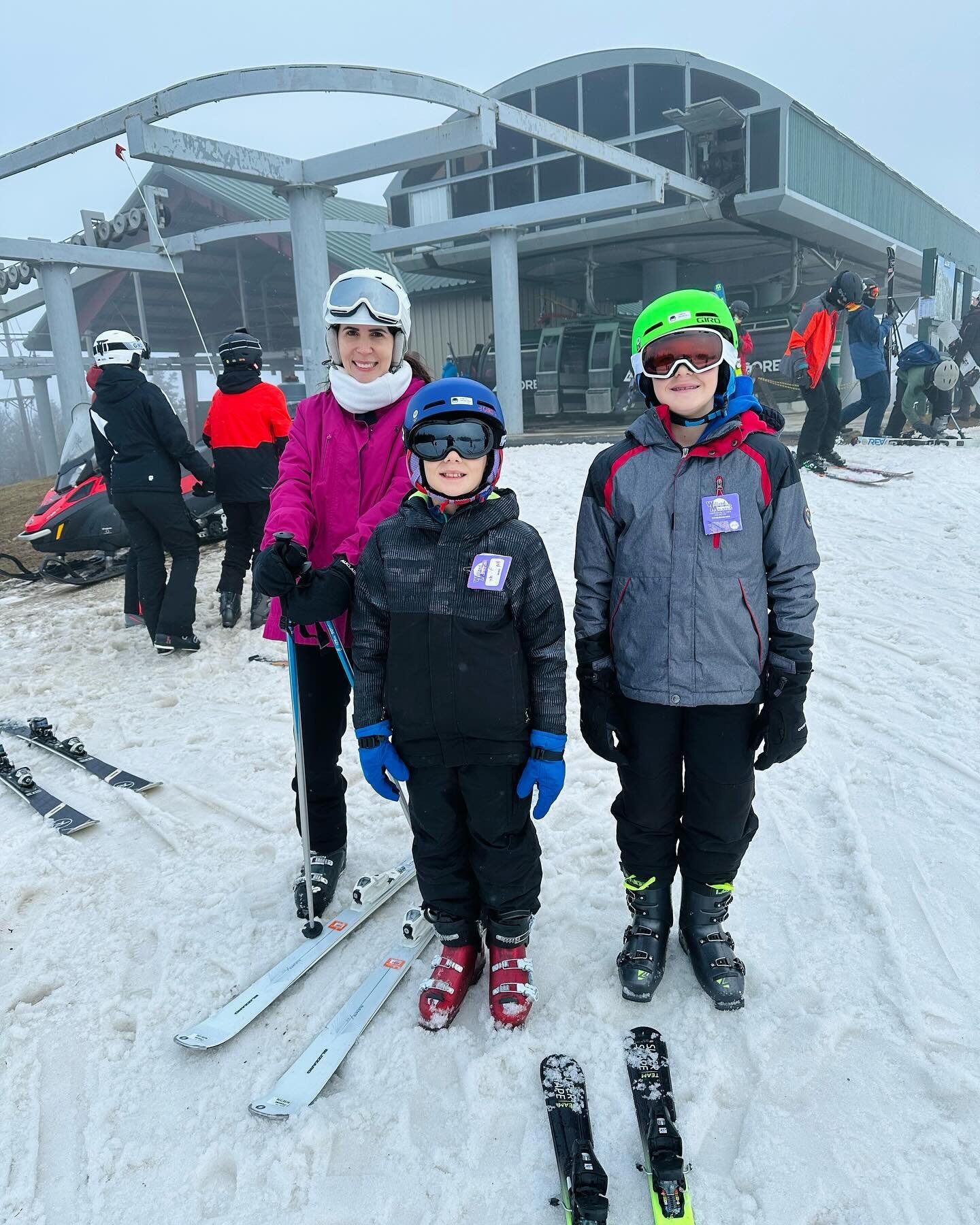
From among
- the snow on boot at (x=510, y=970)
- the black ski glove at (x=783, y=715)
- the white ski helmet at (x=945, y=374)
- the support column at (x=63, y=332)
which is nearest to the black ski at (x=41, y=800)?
the snow on boot at (x=510, y=970)

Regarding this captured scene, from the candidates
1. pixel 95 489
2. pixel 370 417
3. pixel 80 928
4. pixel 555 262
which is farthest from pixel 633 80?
pixel 80 928

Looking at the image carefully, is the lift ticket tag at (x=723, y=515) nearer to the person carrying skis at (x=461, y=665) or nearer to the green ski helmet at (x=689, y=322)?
the green ski helmet at (x=689, y=322)

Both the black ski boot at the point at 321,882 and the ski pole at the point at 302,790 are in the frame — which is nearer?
the ski pole at the point at 302,790

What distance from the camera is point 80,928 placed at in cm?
276

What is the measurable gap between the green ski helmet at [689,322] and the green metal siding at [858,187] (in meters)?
15.0

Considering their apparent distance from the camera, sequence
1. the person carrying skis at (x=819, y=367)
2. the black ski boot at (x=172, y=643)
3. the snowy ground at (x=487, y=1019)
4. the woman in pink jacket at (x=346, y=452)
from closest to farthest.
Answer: the snowy ground at (x=487, y=1019)
the woman in pink jacket at (x=346, y=452)
the black ski boot at (x=172, y=643)
the person carrying skis at (x=819, y=367)

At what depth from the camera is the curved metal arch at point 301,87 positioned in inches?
336

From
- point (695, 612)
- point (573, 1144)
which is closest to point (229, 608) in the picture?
point (695, 612)

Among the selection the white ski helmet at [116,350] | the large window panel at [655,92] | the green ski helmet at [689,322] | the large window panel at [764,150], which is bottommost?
the green ski helmet at [689,322]

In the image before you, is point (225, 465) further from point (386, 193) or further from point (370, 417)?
point (386, 193)

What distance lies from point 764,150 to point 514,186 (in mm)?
5240

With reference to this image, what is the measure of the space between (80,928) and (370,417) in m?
2.00

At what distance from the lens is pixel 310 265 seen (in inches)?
412

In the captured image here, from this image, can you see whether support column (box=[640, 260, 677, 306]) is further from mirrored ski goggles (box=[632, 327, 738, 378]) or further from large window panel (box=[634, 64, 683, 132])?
mirrored ski goggles (box=[632, 327, 738, 378])
